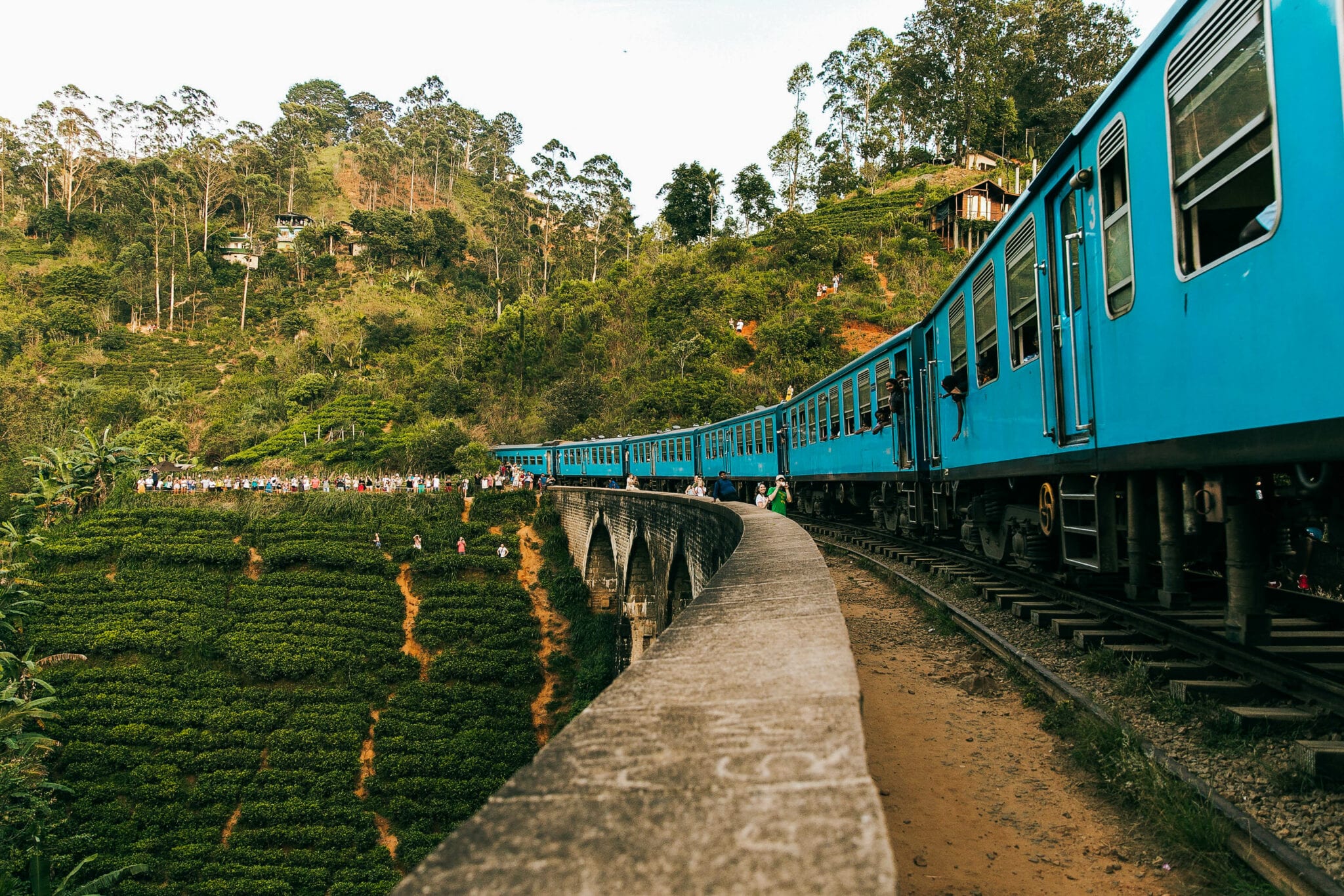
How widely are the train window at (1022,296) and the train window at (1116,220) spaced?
1019mm

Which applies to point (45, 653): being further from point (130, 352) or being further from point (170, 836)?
point (130, 352)

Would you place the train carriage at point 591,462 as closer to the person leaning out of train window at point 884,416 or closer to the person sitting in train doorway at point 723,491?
the person sitting in train doorway at point 723,491

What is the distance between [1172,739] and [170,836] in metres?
20.3

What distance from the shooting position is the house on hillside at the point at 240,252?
69.7 metres

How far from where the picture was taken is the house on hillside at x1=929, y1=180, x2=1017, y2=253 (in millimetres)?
43625

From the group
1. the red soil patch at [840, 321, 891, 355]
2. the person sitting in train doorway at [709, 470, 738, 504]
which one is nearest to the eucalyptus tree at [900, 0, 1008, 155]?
the red soil patch at [840, 321, 891, 355]

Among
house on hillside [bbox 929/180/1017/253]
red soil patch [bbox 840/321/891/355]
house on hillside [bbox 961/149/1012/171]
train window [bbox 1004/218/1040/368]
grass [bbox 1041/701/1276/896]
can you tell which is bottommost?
grass [bbox 1041/701/1276/896]

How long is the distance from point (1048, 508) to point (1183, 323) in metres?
2.43

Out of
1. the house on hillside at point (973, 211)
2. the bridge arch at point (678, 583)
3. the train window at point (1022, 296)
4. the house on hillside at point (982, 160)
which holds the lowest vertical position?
the bridge arch at point (678, 583)

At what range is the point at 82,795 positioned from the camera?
1769cm

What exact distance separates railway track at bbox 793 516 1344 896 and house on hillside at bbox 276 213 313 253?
7732 cm

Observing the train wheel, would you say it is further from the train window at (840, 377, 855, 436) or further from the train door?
the train window at (840, 377, 855, 436)

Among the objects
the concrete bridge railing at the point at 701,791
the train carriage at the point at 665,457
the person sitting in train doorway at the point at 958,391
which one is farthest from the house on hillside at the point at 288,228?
the concrete bridge railing at the point at 701,791

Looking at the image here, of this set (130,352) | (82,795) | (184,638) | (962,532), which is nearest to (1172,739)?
(962,532)
